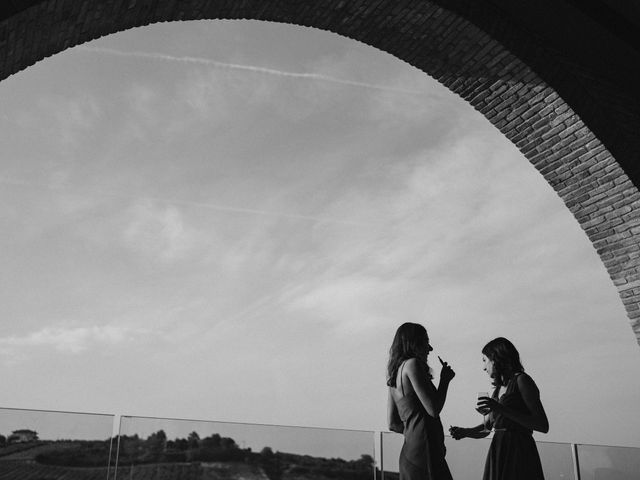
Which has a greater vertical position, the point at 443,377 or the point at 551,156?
the point at 551,156

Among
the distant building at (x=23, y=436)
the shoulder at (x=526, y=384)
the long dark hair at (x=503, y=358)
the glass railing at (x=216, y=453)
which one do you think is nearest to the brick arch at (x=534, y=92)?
the glass railing at (x=216, y=453)

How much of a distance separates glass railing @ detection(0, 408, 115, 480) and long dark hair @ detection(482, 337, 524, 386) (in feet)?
10.2

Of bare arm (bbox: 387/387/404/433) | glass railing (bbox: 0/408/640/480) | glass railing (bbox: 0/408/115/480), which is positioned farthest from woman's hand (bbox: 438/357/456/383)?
glass railing (bbox: 0/408/115/480)

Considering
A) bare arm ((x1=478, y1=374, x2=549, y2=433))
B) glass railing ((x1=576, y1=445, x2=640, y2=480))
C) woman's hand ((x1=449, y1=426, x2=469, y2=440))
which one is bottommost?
glass railing ((x1=576, y1=445, x2=640, y2=480))

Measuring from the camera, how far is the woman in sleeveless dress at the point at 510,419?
12.4 ft

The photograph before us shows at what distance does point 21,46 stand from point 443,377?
3296mm

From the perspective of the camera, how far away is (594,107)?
20.0 ft

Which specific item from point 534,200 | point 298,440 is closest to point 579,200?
point 534,200

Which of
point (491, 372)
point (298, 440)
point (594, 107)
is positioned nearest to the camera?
point (491, 372)

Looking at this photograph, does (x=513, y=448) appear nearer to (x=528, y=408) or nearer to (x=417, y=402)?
(x=528, y=408)

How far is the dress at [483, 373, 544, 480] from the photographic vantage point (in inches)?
152

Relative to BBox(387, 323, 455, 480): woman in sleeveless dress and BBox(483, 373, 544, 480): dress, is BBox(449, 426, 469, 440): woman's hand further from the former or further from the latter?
BBox(387, 323, 455, 480): woman in sleeveless dress

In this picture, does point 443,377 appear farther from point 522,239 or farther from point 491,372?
point 522,239

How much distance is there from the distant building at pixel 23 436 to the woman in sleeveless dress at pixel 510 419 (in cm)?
306
